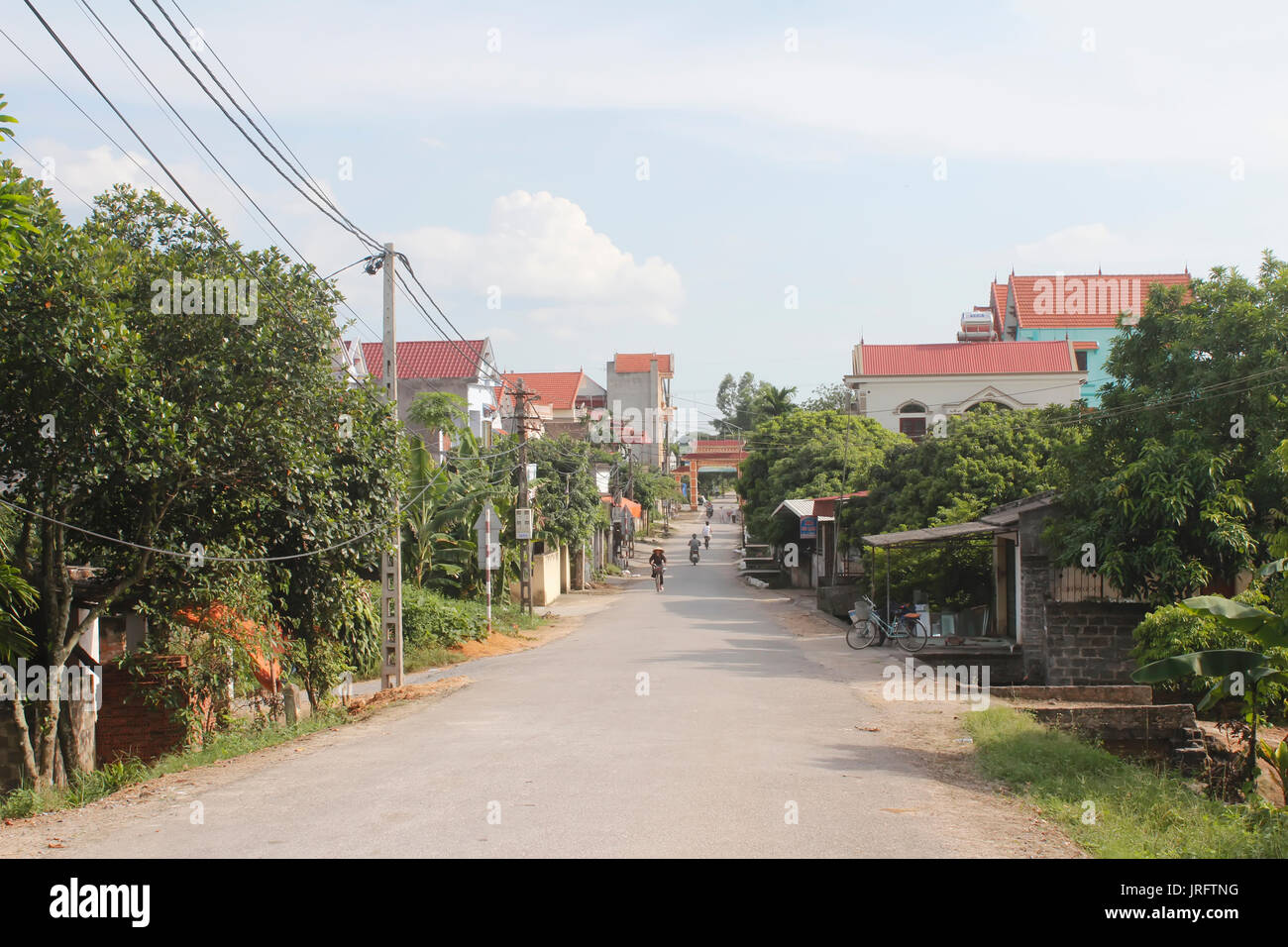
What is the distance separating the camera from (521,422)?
28406 millimetres

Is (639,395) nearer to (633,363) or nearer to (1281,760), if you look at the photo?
(633,363)

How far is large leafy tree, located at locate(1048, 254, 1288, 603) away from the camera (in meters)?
16.4

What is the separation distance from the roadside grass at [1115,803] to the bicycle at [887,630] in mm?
9626

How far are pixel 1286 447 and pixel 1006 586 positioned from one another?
1348 cm

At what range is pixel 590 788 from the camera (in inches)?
350

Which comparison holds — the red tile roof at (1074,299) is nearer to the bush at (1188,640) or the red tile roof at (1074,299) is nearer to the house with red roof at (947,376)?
the house with red roof at (947,376)

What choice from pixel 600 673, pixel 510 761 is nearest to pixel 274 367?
pixel 510 761

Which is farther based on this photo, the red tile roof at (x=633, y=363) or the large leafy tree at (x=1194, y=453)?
the red tile roof at (x=633, y=363)

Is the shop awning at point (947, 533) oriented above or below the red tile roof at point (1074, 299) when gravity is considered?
below

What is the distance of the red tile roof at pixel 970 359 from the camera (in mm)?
52469

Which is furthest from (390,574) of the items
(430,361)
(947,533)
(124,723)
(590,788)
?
(430,361)

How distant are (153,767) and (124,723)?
1613mm

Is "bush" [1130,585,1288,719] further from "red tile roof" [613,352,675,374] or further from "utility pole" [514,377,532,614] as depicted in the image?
"red tile roof" [613,352,675,374]

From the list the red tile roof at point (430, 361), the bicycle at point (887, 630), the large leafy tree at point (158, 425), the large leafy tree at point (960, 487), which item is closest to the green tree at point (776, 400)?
the red tile roof at point (430, 361)
